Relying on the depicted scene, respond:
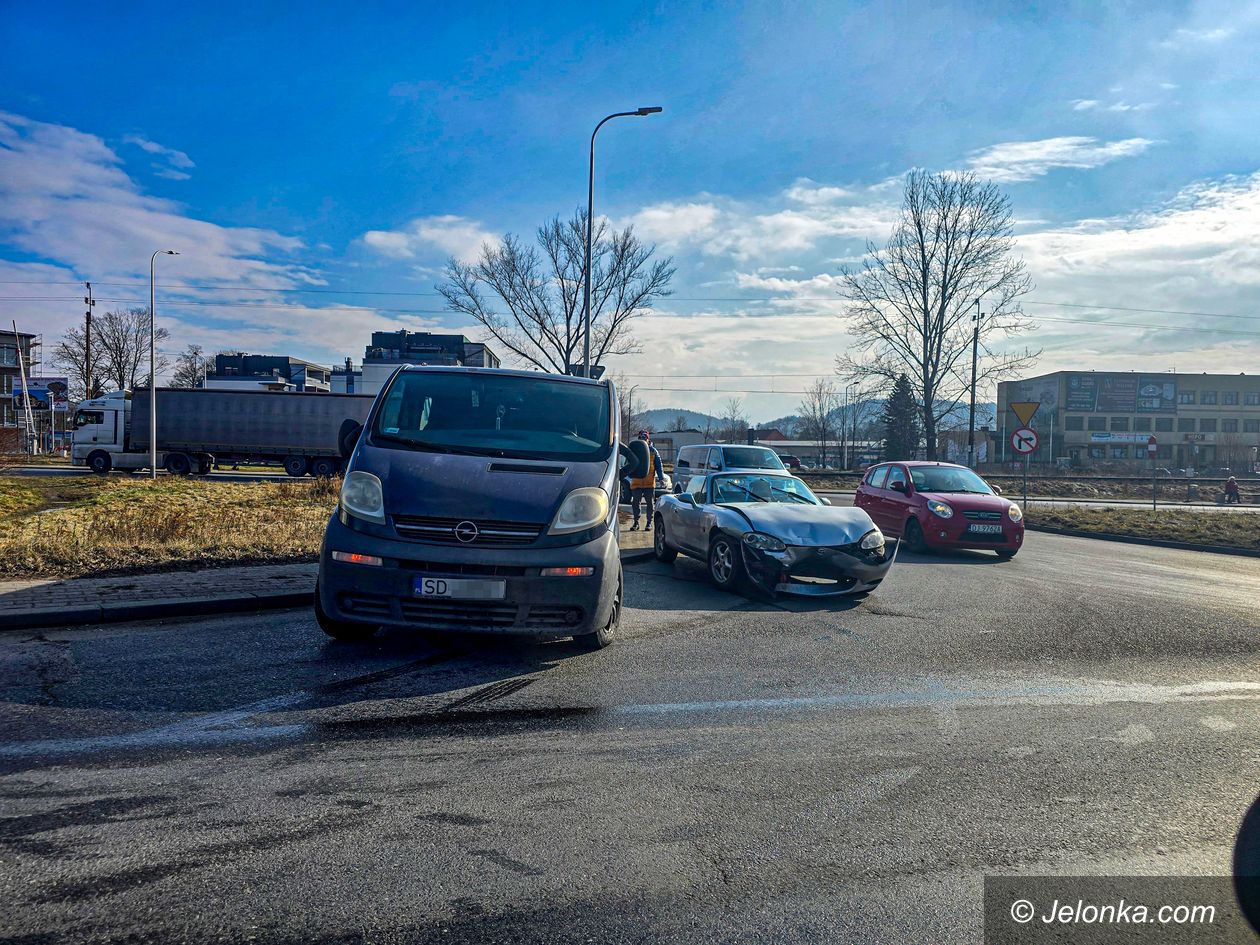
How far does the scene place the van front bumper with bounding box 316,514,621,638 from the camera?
17.1ft

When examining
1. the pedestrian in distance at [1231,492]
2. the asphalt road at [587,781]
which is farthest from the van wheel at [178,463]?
the pedestrian in distance at [1231,492]

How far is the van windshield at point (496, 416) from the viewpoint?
20.0 feet

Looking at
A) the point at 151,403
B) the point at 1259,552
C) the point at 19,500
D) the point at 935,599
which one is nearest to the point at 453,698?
the point at 935,599

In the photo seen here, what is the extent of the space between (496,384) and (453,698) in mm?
2789

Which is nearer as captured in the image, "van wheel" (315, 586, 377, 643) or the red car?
"van wheel" (315, 586, 377, 643)

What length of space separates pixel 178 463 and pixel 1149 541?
1258 inches

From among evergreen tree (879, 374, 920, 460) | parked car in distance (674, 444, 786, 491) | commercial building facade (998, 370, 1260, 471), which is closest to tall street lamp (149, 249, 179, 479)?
parked car in distance (674, 444, 786, 491)

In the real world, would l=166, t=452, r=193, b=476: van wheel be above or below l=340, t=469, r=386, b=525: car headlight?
below

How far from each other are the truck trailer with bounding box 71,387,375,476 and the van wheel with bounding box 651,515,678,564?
23.8 m

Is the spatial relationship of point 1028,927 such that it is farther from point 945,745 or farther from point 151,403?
point 151,403

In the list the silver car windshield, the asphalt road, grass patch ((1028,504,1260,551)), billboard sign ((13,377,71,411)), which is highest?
billboard sign ((13,377,71,411))

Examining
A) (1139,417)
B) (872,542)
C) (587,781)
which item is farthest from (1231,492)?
(1139,417)

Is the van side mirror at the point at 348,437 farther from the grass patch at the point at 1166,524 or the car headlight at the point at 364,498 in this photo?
the grass patch at the point at 1166,524

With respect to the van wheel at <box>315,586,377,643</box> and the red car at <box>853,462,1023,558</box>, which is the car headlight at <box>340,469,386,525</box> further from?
the red car at <box>853,462,1023,558</box>
